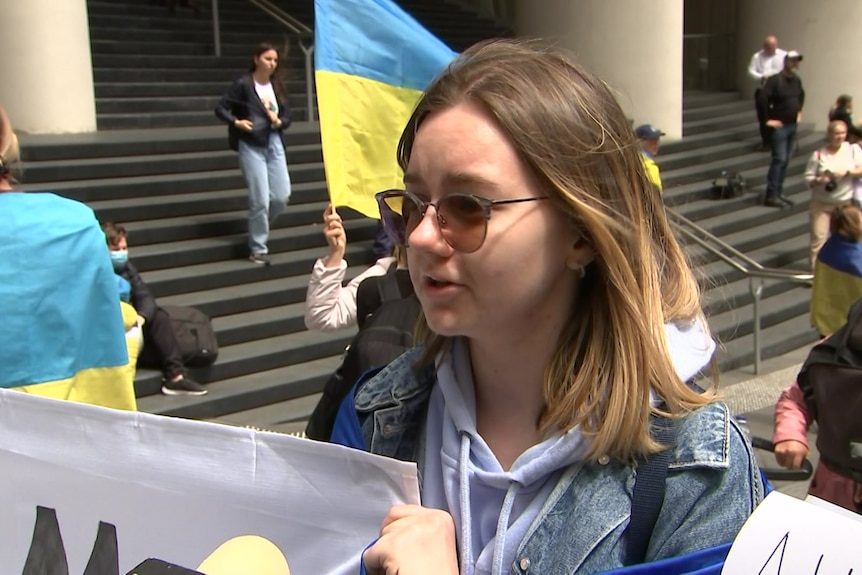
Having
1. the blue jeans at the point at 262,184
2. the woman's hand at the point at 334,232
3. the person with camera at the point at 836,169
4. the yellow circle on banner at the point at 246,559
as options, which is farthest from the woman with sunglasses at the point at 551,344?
the person with camera at the point at 836,169

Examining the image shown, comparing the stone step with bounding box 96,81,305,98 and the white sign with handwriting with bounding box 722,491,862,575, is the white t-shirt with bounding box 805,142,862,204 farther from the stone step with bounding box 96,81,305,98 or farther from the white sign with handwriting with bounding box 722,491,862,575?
the white sign with handwriting with bounding box 722,491,862,575

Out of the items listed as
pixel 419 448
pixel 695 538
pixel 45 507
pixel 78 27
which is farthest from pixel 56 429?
pixel 78 27

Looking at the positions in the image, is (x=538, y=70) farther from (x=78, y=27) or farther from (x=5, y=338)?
(x=78, y=27)

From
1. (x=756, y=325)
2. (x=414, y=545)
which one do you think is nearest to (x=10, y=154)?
(x=414, y=545)

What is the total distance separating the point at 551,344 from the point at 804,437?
2064 millimetres

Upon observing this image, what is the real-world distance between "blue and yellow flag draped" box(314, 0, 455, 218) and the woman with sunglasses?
6.94ft

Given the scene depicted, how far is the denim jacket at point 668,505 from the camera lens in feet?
4.39

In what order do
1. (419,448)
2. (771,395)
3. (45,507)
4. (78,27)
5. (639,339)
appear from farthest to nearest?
(78,27)
(771,395)
(45,507)
(419,448)
(639,339)

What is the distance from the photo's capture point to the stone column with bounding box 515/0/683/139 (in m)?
14.2

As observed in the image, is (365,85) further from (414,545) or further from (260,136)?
(260,136)

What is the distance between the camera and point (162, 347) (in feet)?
21.8

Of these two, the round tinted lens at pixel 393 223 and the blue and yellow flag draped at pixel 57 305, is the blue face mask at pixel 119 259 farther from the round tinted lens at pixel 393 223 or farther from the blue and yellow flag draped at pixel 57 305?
the round tinted lens at pixel 393 223

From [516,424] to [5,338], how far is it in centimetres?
148

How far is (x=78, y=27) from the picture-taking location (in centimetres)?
965
